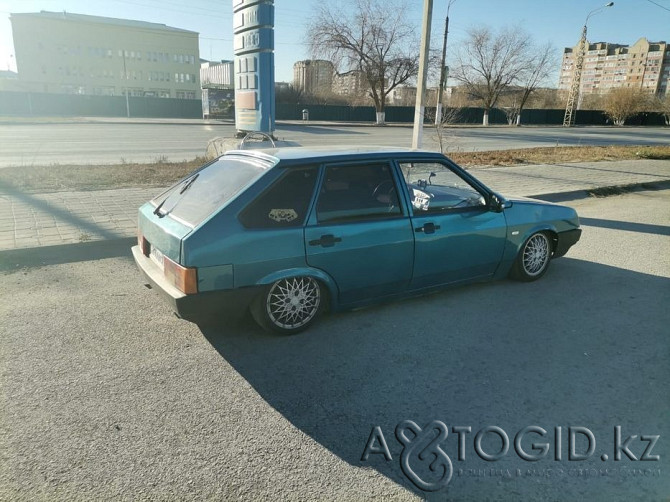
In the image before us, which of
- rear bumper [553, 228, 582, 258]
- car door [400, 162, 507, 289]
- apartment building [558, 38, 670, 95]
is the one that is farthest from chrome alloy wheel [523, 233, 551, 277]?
apartment building [558, 38, 670, 95]

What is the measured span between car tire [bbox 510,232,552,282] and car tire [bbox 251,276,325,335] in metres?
2.36

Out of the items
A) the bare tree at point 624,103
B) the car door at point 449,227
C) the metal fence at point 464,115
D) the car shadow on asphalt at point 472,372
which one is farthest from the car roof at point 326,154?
the bare tree at point 624,103

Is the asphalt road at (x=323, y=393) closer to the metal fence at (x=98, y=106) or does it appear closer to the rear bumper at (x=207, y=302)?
the rear bumper at (x=207, y=302)

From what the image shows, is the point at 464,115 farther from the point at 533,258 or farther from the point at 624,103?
the point at 533,258

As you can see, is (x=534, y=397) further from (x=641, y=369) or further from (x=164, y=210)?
(x=164, y=210)

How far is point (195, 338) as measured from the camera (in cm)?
379

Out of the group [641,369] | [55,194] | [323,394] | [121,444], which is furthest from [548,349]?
[55,194]

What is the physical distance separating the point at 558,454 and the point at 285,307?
208 centimetres

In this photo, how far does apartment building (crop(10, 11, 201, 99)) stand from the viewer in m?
67.4

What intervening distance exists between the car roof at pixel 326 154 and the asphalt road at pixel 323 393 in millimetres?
1389

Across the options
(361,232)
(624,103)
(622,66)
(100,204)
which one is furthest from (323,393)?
(622,66)

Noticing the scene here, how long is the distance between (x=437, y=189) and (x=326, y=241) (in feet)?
5.22

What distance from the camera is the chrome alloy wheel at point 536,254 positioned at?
502 cm

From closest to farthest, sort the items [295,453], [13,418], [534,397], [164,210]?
[295,453] < [13,418] < [534,397] < [164,210]
